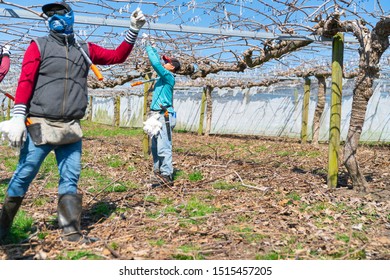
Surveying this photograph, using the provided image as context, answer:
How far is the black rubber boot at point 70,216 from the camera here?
3.63m

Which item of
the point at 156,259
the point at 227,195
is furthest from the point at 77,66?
the point at 227,195

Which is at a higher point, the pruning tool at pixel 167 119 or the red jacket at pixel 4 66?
the red jacket at pixel 4 66

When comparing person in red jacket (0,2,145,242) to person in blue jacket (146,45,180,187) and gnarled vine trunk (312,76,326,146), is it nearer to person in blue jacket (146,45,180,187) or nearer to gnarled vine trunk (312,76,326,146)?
person in blue jacket (146,45,180,187)

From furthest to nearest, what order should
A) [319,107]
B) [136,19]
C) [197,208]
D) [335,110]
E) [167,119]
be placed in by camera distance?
1. [319,107]
2. [167,119]
3. [335,110]
4. [197,208]
5. [136,19]

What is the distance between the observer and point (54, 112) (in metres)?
3.57

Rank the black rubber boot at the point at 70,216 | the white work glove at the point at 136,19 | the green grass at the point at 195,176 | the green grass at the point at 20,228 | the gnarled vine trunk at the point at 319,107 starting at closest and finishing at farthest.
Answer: the black rubber boot at the point at 70,216
the green grass at the point at 20,228
the white work glove at the point at 136,19
the green grass at the point at 195,176
the gnarled vine trunk at the point at 319,107

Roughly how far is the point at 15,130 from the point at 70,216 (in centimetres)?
80

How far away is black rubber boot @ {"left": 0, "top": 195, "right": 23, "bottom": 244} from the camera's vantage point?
3574 millimetres

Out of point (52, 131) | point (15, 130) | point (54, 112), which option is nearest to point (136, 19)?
point (54, 112)

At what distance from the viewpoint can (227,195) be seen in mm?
5293

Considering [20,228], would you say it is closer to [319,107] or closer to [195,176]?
[195,176]

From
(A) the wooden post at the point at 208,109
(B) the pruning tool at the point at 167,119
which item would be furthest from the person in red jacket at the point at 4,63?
(A) the wooden post at the point at 208,109

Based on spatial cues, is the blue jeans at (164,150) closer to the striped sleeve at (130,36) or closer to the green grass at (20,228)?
the green grass at (20,228)

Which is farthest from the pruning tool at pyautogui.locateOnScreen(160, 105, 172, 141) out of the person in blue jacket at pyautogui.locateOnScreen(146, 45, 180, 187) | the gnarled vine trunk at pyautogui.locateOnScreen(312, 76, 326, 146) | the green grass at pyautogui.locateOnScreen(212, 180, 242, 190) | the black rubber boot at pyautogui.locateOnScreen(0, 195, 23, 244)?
the gnarled vine trunk at pyautogui.locateOnScreen(312, 76, 326, 146)
